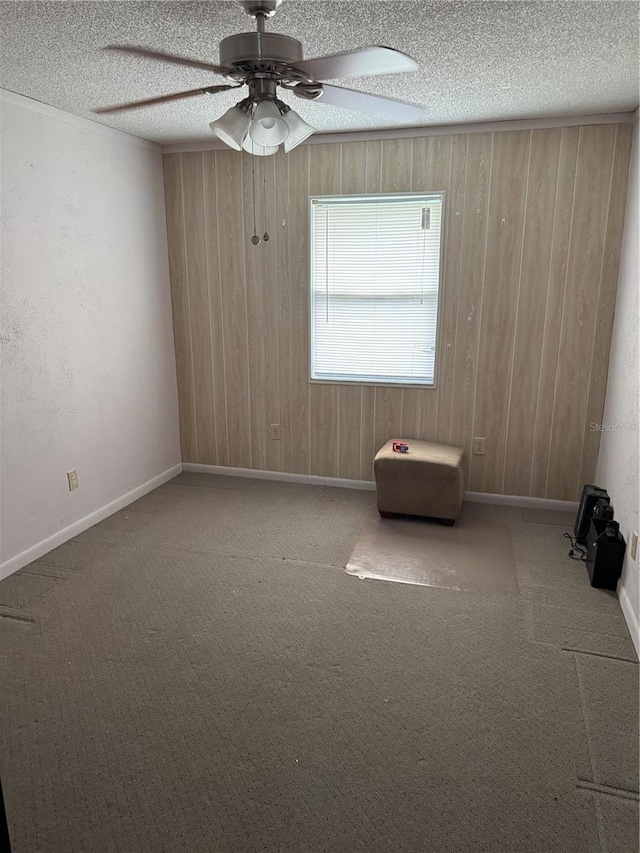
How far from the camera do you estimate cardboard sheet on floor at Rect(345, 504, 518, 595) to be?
3.04m

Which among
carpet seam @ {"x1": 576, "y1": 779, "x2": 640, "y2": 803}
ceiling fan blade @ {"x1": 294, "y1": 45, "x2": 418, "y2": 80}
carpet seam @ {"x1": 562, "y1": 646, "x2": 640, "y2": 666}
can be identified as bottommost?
carpet seam @ {"x1": 576, "y1": 779, "x2": 640, "y2": 803}

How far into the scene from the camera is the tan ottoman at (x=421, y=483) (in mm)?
3613

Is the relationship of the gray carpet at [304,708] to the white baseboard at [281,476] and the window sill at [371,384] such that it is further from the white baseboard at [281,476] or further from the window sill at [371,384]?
the window sill at [371,384]

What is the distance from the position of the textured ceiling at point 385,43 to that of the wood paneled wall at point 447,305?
0.48 metres

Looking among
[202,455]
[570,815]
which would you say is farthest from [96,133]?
[570,815]

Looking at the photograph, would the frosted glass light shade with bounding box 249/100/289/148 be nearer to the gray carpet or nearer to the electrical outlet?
the gray carpet

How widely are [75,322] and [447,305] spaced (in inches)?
94.0

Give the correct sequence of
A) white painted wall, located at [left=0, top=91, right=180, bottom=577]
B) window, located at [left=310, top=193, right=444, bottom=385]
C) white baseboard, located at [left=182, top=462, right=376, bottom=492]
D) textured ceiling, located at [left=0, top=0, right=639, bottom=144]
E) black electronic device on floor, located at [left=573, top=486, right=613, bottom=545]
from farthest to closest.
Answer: white baseboard, located at [left=182, top=462, right=376, bottom=492] → window, located at [left=310, top=193, right=444, bottom=385] → black electronic device on floor, located at [left=573, top=486, right=613, bottom=545] → white painted wall, located at [left=0, top=91, right=180, bottom=577] → textured ceiling, located at [left=0, top=0, right=639, bottom=144]

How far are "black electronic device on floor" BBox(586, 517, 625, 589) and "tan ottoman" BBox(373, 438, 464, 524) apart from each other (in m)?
0.89

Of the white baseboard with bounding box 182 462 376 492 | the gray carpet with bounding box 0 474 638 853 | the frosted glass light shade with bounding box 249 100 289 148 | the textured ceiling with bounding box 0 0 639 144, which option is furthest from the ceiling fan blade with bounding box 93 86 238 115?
the white baseboard with bounding box 182 462 376 492

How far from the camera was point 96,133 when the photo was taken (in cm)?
350

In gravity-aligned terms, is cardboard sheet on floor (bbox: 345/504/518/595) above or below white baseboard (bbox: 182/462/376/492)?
below

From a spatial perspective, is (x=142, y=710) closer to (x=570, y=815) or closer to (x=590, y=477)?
(x=570, y=815)

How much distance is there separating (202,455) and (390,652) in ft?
8.87
